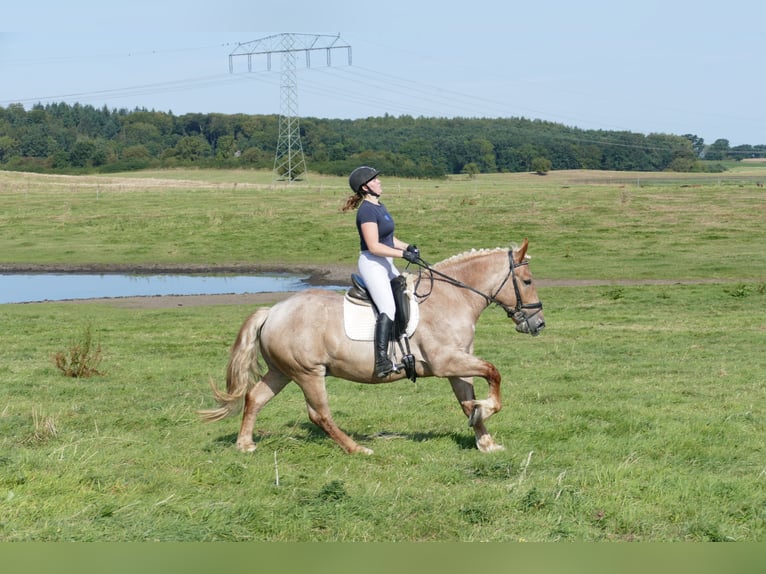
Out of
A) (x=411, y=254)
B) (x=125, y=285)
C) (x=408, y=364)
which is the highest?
(x=411, y=254)

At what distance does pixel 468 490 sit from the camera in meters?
7.74

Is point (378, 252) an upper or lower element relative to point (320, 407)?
upper

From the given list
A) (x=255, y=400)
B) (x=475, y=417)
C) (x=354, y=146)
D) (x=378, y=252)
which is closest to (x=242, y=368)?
(x=255, y=400)

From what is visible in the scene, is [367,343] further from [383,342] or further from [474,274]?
[474,274]

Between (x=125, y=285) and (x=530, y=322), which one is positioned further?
(x=125, y=285)

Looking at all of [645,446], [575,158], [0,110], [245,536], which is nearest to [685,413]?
[645,446]

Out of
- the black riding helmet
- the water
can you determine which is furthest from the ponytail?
the water

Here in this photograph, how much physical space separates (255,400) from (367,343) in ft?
4.93

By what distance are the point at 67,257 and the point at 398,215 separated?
68.9 feet

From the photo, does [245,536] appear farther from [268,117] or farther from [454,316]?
[268,117]

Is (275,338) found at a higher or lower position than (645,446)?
higher

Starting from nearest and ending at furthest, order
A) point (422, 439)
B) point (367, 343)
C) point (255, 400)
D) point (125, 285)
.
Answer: point (367, 343) < point (255, 400) < point (422, 439) < point (125, 285)

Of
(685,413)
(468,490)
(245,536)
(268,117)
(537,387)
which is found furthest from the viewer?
(268,117)

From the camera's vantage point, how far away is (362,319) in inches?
388
